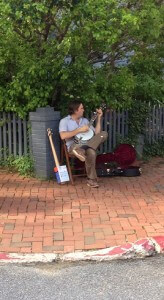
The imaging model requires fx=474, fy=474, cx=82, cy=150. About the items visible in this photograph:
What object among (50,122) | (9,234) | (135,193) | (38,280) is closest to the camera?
(38,280)

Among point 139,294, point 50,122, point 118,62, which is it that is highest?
point 118,62

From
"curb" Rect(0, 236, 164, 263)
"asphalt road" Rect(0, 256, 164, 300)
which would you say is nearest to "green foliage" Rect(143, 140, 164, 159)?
"curb" Rect(0, 236, 164, 263)

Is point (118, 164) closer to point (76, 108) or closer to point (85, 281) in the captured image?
point (76, 108)

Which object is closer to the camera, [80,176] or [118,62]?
[80,176]

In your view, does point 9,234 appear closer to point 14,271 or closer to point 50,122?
point 14,271

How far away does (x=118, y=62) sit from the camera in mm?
8750

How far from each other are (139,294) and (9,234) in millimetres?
1732

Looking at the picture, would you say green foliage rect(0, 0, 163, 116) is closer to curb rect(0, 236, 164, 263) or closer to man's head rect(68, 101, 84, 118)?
man's head rect(68, 101, 84, 118)

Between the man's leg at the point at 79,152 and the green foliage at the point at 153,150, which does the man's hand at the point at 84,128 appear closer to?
the man's leg at the point at 79,152

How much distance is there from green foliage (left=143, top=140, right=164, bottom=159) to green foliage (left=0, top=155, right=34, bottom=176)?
2.56 metres

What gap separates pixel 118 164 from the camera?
7523 mm

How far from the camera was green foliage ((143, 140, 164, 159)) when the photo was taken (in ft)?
30.0

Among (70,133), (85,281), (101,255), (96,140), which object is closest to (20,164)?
(70,133)

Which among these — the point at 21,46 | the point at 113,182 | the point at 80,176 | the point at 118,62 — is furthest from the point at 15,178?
the point at 118,62
